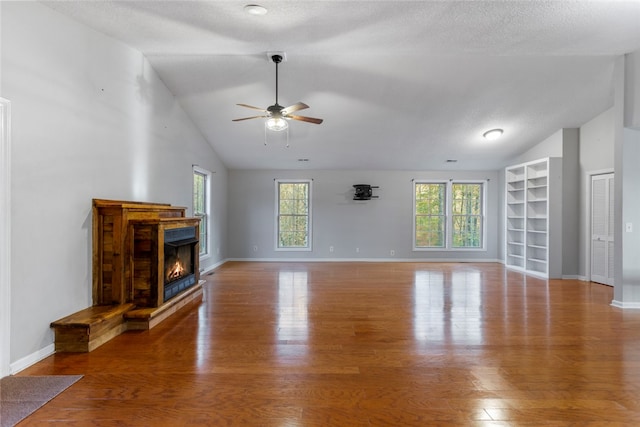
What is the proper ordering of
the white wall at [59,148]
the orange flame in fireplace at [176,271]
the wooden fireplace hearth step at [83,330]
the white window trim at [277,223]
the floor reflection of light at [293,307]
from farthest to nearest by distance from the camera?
the white window trim at [277,223] < the orange flame in fireplace at [176,271] < the floor reflection of light at [293,307] < the wooden fireplace hearth step at [83,330] < the white wall at [59,148]

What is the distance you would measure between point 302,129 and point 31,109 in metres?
4.36

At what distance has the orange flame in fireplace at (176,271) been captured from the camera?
401 cm

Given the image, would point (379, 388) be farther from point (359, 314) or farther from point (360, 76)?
point (360, 76)

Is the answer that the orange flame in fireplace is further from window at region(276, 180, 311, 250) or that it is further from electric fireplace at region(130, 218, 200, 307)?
window at region(276, 180, 311, 250)

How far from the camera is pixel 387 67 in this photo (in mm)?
4664

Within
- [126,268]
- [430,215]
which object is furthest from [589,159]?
[126,268]

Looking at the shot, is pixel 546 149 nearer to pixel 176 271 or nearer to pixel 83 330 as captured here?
pixel 176 271

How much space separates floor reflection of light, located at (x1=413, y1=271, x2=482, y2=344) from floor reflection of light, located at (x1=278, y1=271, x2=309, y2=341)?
3.74ft

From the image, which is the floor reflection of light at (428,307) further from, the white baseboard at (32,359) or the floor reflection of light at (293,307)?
the white baseboard at (32,359)

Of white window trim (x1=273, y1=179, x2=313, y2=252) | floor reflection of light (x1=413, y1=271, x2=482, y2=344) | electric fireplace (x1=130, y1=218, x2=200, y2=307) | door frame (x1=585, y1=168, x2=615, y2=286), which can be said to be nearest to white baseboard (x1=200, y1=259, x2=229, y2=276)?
white window trim (x1=273, y1=179, x2=313, y2=252)

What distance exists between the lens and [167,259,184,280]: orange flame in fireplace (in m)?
4.01

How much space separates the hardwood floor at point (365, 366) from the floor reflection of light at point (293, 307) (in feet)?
0.08

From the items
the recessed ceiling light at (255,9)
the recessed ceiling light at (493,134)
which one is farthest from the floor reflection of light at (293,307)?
the recessed ceiling light at (493,134)

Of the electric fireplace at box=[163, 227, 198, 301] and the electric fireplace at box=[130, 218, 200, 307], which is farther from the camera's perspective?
the electric fireplace at box=[163, 227, 198, 301]
